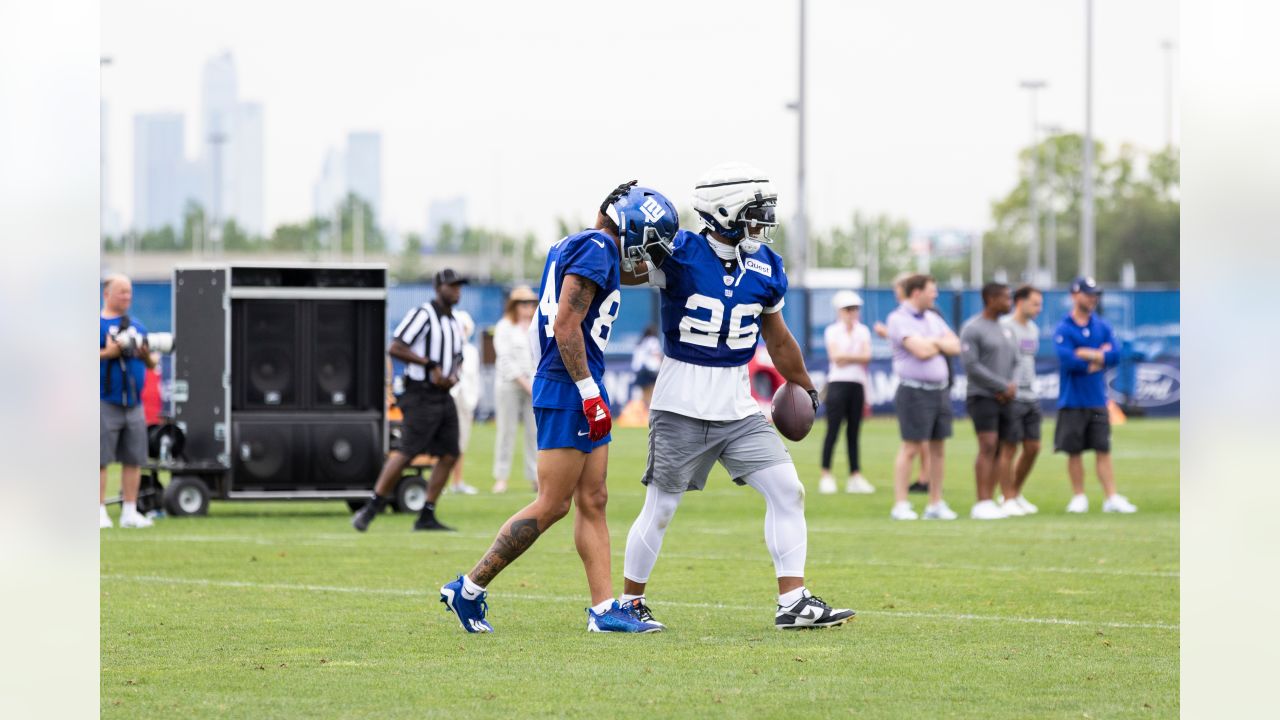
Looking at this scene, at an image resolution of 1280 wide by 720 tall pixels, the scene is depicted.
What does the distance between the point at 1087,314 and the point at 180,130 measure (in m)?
158

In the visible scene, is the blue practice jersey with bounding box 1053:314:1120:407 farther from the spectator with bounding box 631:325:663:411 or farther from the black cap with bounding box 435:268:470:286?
the spectator with bounding box 631:325:663:411

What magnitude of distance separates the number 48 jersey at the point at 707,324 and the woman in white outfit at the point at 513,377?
9.69 metres

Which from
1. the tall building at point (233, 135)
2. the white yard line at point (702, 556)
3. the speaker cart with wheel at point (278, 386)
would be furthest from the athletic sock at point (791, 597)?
the tall building at point (233, 135)

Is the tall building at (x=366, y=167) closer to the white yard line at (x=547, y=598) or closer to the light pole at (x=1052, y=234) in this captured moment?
the light pole at (x=1052, y=234)

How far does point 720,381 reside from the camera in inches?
336

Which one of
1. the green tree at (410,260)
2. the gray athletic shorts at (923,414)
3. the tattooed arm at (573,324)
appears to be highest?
the green tree at (410,260)

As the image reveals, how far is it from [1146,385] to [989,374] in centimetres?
2459

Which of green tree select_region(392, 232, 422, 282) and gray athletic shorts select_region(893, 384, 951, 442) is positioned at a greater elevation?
green tree select_region(392, 232, 422, 282)

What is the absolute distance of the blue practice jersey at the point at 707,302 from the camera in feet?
27.6

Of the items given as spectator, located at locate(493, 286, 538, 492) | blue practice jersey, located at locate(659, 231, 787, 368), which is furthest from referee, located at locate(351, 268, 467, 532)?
blue practice jersey, located at locate(659, 231, 787, 368)

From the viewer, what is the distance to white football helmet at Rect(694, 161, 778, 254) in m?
8.38

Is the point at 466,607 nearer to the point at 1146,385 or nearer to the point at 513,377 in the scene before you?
the point at 513,377

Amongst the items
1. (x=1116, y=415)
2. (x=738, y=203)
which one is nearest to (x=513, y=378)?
(x=738, y=203)

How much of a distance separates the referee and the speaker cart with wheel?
2106mm
